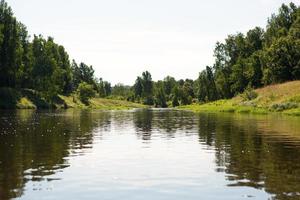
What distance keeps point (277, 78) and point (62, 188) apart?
111 metres

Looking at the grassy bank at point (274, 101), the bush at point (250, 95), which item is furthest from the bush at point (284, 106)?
the bush at point (250, 95)

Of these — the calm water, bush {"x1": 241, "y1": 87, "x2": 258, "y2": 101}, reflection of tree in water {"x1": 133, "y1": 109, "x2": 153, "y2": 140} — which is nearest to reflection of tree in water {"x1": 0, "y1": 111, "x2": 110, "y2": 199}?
the calm water

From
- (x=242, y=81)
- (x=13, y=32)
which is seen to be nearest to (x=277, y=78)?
(x=242, y=81)

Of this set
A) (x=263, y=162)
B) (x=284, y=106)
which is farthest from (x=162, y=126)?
(x=284, y=106)

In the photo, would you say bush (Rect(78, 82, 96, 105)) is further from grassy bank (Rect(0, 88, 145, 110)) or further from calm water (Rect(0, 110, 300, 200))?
calm water (Rect(0, 110, 300, 200))

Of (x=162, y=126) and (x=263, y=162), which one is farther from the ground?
(x=162, y=126)

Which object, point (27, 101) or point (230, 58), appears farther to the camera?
point (230, 58)

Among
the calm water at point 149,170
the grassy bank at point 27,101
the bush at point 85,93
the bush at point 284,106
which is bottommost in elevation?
the calm water at point 149,170

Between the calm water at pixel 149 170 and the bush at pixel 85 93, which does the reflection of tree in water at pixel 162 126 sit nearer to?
the calm water at pixel 149 170

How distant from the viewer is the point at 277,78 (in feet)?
Answer: 395

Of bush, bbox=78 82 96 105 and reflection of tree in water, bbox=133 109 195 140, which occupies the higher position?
bush, bbox=78 82 96 105

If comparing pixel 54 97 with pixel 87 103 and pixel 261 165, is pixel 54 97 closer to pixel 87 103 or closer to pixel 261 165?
pixel 87 103

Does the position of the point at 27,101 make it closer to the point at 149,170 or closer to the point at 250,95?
→ the point at 250,95

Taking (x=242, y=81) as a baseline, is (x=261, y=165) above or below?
below
